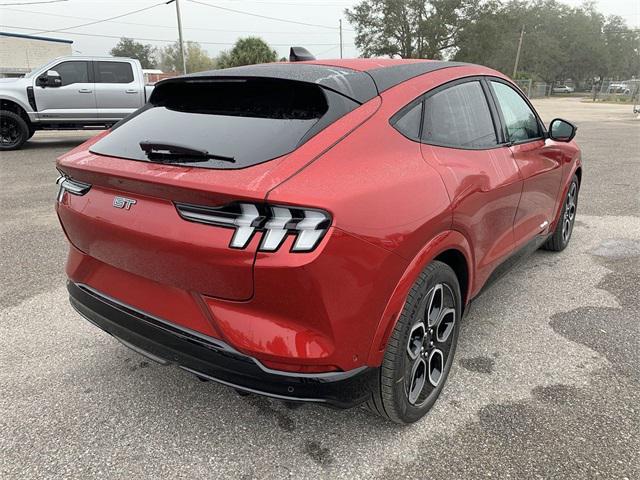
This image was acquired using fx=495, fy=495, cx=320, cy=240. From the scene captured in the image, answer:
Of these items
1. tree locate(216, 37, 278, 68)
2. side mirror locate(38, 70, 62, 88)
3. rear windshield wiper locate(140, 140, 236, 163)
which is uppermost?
tree locate(216, 37, 278, 68)

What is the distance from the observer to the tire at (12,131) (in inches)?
421

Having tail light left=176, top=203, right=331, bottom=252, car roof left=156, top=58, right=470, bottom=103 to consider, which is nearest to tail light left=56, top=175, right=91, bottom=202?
car roof left=156, top=58, right=470, bottom=103

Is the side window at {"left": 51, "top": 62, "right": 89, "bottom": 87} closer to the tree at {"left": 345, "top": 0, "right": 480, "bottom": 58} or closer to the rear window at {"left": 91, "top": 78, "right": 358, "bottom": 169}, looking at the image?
the rear window at {"left": 91, "top": 78, "right": 358, "bottom": 169}

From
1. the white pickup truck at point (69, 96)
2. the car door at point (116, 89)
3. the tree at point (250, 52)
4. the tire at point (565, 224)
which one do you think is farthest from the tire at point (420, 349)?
the tree at point (250, 52)

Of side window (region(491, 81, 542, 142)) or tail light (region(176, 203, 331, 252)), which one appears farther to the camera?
side window (region(491, 81, 542, 142))

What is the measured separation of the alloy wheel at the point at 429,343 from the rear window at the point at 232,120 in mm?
896

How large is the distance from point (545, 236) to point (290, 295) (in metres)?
2.95

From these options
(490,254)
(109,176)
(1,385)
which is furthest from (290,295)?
(1,385)

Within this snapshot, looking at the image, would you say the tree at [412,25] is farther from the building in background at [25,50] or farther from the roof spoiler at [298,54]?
the roof spoiler at [298,54]

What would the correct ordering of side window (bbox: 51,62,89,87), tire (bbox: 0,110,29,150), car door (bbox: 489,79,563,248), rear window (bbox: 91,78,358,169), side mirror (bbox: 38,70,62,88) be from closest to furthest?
1. rear window (bbox: 91,78,358,169)
2. car door (bbox: 489,79,563,248)
3. tire (bbox: 0,110,29,150)
4. side mirror (bbox: 38,70,62,88)
5. side window (bbox: 51,62,89,87)

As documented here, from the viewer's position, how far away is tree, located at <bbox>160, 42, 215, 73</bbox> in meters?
74.8

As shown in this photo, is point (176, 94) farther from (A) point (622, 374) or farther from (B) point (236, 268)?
(A) point (622, 374)

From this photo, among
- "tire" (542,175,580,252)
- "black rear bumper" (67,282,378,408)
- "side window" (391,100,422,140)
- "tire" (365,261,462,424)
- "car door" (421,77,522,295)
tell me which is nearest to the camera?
"black rear bumper" (67,282,378,408)

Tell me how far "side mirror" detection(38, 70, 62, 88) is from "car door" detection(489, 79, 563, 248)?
10.6 metres
